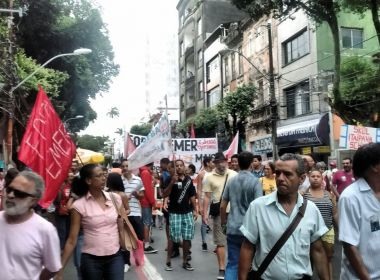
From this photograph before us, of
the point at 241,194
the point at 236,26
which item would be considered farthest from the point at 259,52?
the point at 241,194

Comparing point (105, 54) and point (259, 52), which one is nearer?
point (259, 52)

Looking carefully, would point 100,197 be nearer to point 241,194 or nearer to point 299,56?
point 241,194

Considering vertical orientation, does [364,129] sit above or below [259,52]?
below

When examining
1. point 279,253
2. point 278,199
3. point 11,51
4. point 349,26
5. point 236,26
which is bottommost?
point 279,253

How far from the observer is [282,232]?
3.42 meters

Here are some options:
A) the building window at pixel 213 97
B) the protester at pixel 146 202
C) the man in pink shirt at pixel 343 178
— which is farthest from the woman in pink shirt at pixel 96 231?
the building window at pixel 213 97

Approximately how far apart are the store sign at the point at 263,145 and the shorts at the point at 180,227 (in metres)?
23.2

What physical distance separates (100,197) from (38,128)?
41.5 inches

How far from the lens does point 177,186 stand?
888 centimetres

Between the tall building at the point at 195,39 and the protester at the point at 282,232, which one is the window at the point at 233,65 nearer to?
the tall building at the point at 195,39

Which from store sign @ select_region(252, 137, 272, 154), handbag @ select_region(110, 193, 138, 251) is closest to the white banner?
handbag @ select_region(110, 193, 138, 251)

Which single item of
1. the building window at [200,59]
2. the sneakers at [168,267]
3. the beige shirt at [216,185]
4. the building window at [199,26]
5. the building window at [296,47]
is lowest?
the sneakers at [168,267]

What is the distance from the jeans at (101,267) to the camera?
185 inches

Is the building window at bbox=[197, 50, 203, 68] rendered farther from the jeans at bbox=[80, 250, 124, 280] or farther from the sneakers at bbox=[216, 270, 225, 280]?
the jeans at bbox=[80, 250, 124, 280]
